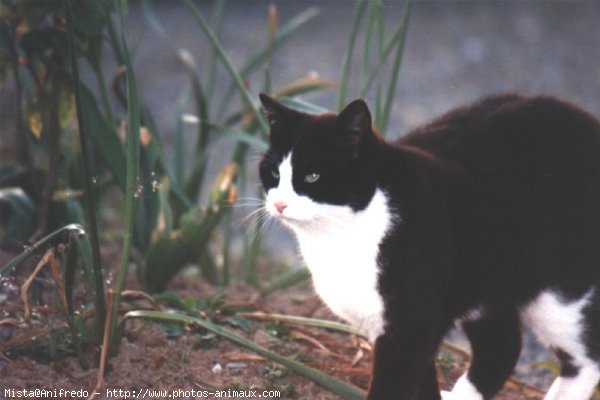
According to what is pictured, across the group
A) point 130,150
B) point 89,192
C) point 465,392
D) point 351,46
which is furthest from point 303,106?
point 465,392

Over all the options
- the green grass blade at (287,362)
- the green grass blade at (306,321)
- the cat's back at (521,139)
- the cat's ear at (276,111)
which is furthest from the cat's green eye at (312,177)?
the green grass blade at (306,321)

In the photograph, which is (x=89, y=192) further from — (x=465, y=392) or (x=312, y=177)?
(x=465, y=392)

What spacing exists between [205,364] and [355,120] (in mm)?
→ 643

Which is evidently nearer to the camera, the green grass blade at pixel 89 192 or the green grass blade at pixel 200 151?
the green grass blade at pixel 89 192

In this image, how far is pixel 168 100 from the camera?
4.03m

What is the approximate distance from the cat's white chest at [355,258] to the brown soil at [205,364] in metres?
0.29

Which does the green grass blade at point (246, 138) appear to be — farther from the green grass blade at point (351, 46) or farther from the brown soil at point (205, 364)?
Answer: the brown soil at point (205, 364)

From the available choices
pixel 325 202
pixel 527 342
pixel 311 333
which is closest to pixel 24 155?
pixel 311 333

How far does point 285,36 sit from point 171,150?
1.35 m

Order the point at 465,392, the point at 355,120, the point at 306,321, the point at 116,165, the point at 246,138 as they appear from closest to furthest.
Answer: the point at 355,120 < the point at 465,392 < the point at 306,321 < the point at 116,165 < the point at 246,138

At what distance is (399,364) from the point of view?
1.47 meters

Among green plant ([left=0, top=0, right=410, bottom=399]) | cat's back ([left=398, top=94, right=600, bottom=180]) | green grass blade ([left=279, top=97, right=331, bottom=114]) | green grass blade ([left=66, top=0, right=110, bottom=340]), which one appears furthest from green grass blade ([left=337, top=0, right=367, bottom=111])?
green grass blade ([left=66, top=0, right=110, bottom=340])

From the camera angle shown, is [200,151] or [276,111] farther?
[200,151]

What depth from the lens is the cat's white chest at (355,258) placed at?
1452 mm
